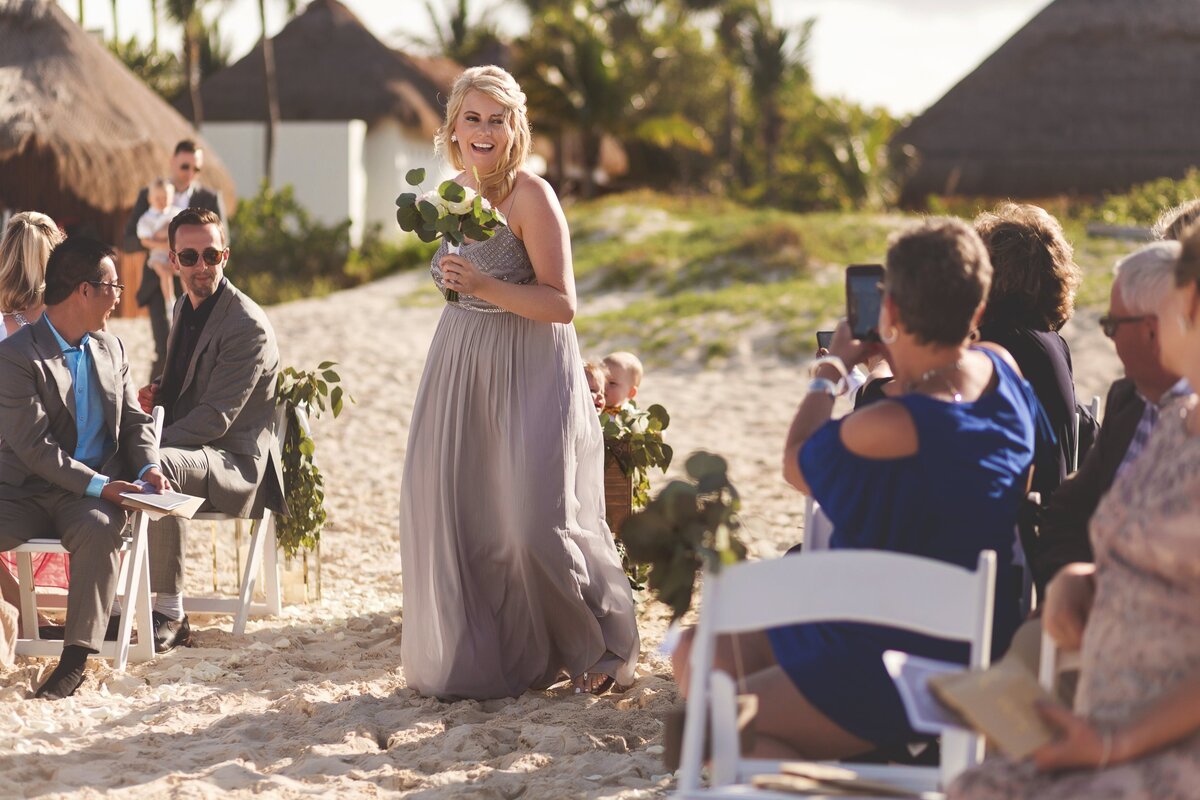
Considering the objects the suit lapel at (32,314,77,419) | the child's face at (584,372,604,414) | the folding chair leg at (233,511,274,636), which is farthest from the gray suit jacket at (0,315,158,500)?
the child's face at (584,372,604,414)

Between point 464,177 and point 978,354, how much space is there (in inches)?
85.4

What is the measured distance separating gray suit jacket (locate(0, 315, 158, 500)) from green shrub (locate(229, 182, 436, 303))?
15.5 meters

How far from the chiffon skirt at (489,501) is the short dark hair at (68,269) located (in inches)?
50.0

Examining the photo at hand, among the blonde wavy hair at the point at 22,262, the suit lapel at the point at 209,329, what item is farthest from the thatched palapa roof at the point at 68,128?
the suit lapel at the point at 209,329

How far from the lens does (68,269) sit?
4.89 m

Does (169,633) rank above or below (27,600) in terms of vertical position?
below

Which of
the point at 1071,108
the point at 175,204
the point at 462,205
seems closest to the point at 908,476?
the point at 462,205

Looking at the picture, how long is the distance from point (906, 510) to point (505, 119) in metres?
2.22

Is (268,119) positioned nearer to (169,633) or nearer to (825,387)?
(169,633)

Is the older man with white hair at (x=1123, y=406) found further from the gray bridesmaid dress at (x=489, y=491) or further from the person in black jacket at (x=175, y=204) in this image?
the person in black jacket at (x=175, y=204)

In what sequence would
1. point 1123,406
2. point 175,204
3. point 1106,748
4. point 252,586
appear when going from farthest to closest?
1. point 175,204
2. point 252,586
3. point 1123,406
4. point 1106,748

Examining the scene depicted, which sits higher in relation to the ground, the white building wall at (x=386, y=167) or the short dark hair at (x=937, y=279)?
the white building wall at (x=386, y=167)

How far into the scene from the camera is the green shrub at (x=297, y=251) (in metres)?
20.8

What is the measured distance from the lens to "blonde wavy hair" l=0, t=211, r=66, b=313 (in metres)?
5.38
